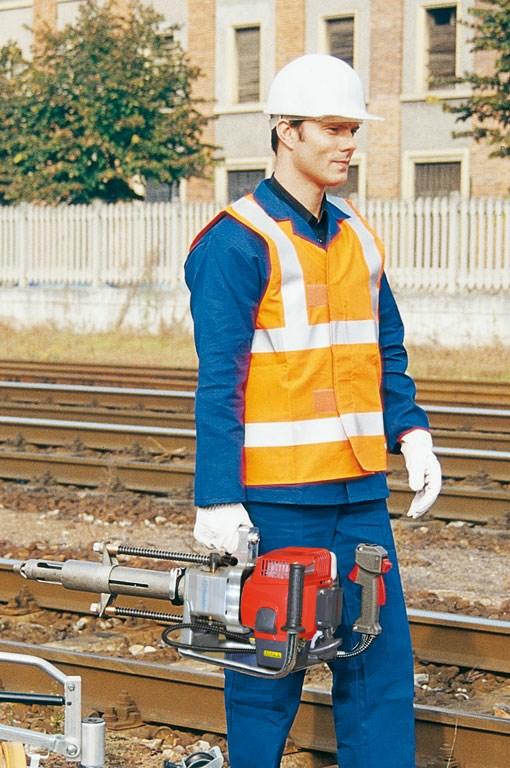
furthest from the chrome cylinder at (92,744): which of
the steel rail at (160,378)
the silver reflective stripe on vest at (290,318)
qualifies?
the steel rail at (160,378)

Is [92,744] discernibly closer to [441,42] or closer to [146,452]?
[146,452]

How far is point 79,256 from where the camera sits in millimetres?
27344

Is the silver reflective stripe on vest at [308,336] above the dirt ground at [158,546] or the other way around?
above

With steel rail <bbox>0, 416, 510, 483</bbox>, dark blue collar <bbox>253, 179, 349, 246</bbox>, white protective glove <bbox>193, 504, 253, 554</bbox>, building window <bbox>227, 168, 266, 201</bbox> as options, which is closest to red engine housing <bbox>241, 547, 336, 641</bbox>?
white protective glove <bbox>193, 504, 253, 554</bbox>

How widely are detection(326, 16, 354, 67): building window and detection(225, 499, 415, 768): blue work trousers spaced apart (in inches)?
1355

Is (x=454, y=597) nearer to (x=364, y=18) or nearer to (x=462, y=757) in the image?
(x=462, y=757)

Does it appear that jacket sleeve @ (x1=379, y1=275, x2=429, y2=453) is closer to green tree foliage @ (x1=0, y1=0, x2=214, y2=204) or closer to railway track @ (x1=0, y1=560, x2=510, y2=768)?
railway track @ (x1=0, y1=560, x2=510, y2=768)

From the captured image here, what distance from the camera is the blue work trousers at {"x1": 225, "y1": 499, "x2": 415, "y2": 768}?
173 inches

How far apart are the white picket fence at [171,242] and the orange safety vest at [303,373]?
62.1 ft

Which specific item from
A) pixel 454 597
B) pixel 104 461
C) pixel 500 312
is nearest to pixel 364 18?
pixel 500 312

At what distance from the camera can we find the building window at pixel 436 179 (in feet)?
120

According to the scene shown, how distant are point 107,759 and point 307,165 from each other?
95.8 inches

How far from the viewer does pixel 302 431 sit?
4410 mm

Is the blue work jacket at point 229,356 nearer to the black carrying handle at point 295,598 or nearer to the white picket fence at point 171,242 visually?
the black carrying handle at point 295,598
